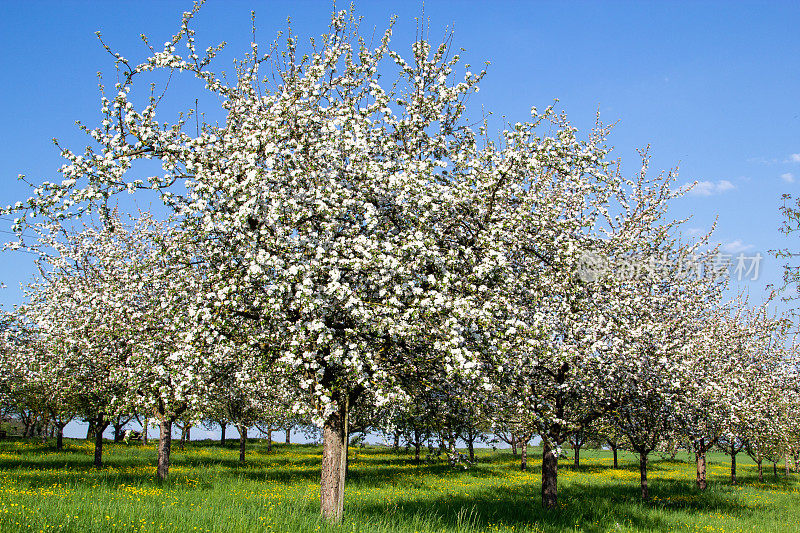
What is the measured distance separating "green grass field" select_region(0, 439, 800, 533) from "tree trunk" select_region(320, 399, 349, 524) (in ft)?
1.23

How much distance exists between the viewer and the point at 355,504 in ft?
54.9

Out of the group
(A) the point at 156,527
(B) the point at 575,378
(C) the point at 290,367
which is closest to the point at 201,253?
(C) the point at 290,367

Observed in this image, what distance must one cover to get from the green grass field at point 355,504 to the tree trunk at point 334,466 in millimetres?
374

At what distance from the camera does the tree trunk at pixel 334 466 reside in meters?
11.7

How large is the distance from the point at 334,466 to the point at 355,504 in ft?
19.1

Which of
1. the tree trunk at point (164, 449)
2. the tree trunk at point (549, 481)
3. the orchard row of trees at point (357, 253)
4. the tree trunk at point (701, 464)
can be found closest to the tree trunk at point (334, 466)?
the orchard row of trees at point (357, 253)

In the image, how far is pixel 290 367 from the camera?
33.5 ft

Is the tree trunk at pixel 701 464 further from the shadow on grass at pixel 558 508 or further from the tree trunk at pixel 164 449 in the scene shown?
the tree trunk at pixel 164 449

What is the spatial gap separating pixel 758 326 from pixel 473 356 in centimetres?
3465

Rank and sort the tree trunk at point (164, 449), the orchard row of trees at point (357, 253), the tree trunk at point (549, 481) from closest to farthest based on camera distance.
A: the orchard row of trees at point (357, 253) → the tree trunk at point (549, 481) → the tree trunk at point (164, 449)

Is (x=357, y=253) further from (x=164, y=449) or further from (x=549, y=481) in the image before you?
(x=164, y=449)

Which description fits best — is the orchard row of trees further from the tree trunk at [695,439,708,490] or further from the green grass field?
the tree trunk at [695,439,708,490]

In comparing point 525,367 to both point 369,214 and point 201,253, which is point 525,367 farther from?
point 201,253

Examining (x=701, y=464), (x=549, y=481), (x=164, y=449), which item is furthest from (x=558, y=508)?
(x=701, y=464)
